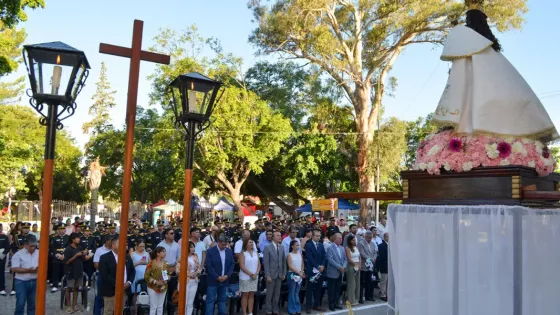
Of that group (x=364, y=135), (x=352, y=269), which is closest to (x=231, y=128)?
(x=364, y=135)

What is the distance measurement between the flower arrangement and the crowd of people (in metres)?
4.51

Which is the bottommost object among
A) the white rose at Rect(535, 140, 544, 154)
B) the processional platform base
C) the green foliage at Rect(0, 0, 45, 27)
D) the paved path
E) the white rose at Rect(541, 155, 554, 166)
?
the paved path

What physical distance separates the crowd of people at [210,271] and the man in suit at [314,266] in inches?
0.9

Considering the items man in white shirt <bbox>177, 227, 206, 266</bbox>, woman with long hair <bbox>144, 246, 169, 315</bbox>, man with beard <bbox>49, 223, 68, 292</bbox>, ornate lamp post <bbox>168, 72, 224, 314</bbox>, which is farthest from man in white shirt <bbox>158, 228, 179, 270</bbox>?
ornate lamp post <bbox>168, 72, 224, 314</bbox>

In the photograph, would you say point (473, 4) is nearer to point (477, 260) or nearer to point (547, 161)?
point (547, 161)

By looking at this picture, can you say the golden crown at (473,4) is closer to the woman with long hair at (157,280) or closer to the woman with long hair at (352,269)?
the woman with long hair at (157,280)

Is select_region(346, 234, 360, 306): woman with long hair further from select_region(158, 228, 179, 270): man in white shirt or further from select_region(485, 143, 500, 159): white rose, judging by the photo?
select_region(485, 143, 500, 159): white rose

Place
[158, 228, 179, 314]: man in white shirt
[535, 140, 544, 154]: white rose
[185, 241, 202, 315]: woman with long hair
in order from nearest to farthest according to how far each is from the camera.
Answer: [535, 140, 544, 154]: white rose < [185, 241, 202, 315]: woman with long hair < [158, 228, 179, 314]: man in white shirt

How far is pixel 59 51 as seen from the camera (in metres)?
4.52

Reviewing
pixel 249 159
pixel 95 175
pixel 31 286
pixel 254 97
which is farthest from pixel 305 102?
pixel 31 286

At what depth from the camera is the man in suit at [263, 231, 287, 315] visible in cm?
1085

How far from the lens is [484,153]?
4590 mm

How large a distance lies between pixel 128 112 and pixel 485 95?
3332mm

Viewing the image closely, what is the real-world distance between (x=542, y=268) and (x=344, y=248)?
8228 mm
